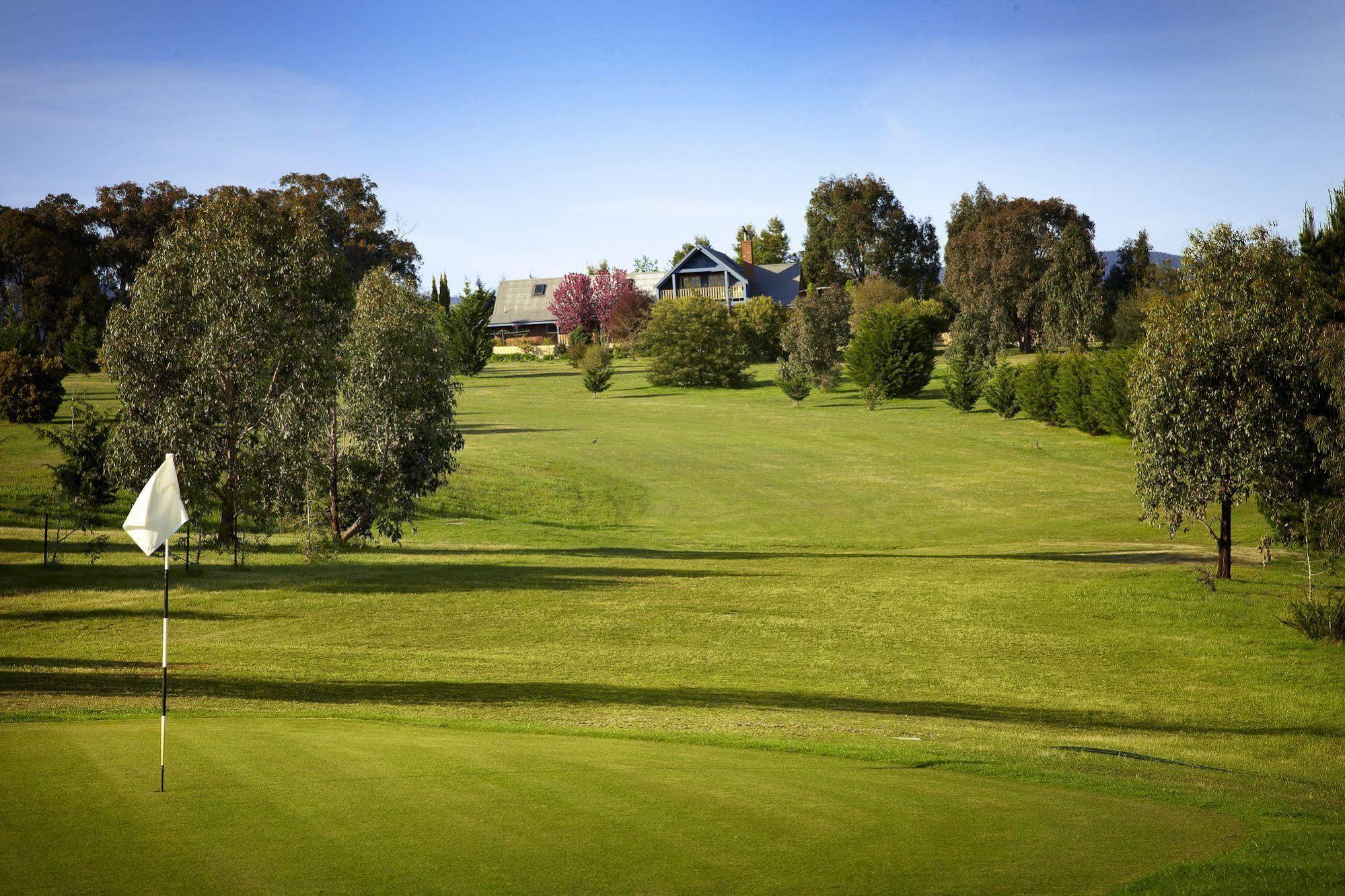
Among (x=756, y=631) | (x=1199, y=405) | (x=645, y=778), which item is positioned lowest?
(x=756, y=631)

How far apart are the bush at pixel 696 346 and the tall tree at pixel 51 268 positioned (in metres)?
41.0

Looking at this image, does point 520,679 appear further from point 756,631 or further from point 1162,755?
point 1162,755

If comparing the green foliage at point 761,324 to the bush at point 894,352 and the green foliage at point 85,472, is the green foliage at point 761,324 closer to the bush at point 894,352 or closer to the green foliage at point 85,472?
the bush at point 894,352

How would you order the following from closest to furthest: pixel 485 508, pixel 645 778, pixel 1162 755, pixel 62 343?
pixel 645 778, pixel 1162 755, pixel 485 508, pixel 62 343

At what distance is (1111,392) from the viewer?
55594 millimetres

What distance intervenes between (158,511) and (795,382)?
64.4 metres

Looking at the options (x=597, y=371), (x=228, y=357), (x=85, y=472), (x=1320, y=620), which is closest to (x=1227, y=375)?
(x=1320, y=620)

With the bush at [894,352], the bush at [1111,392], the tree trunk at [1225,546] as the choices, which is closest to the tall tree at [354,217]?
the bush at [894,352]

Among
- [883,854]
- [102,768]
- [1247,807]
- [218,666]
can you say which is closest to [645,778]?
[883,854]

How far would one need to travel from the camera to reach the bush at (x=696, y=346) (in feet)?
272

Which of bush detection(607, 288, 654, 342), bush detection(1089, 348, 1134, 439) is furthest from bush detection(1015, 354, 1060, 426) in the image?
bush detection(607, 288, 654, 342)

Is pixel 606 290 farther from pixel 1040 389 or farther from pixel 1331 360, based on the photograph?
pixel 1331 360

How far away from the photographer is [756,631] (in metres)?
23.9

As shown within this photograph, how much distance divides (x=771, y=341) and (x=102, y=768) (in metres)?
89.5
